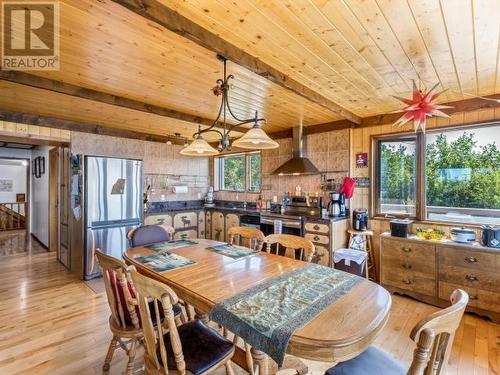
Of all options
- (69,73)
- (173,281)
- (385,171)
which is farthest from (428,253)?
(69,73)

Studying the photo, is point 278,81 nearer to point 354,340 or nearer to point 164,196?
point 354,340

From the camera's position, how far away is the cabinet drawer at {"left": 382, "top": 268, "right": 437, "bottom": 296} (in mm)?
3070

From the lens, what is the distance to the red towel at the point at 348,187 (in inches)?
157

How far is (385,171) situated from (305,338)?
3.51 meters

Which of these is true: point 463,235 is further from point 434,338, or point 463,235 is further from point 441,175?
point 434,338

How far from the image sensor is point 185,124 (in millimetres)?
4480

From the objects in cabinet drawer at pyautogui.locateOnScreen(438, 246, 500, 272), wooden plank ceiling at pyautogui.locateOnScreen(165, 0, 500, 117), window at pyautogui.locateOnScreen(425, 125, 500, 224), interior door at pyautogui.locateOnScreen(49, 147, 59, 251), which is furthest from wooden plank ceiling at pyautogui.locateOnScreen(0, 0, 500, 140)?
interior door at pyautogui.locateOnScreen(49, 147, 59, 251)

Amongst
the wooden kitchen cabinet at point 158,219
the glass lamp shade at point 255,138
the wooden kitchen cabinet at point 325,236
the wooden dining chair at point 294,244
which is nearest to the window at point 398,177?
the wooden kitchen cabinet at point 325,236

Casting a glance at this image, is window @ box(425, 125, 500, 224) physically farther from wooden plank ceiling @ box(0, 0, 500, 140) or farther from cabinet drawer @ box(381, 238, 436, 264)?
cabinet drawer @ box(381, 238, 436, 264)

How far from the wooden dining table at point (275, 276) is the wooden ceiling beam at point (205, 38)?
156cm

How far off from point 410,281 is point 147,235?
10.2 feet

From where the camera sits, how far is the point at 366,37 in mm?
1901

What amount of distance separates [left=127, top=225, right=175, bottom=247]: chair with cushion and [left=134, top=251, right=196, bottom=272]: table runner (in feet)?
1.71

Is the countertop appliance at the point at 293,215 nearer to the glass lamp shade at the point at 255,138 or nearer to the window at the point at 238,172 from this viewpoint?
the window at the point at 238,172
